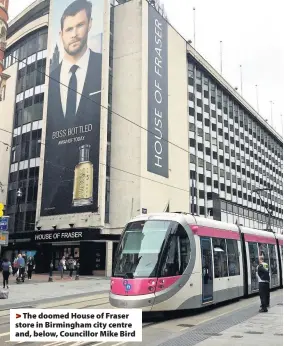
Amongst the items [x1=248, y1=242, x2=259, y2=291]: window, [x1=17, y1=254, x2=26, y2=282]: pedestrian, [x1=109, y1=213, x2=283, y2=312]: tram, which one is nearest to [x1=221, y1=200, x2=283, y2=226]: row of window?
[x1=17, y1=254, x2=26, y2=282]: pedestrian

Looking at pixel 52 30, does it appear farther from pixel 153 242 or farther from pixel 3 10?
pixel 153 242

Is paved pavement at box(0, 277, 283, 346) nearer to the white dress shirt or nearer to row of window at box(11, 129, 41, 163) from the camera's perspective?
the white dress shirt

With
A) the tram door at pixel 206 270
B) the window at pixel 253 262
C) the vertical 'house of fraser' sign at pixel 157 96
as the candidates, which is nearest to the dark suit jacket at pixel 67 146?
the vertical 'house of fraser' sign at pixel 157 96

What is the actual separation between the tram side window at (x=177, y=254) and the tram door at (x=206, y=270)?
1.00 metres

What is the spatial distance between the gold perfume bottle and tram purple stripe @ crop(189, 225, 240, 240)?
24738mm

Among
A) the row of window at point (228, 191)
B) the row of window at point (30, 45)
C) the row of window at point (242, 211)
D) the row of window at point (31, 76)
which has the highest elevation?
the row of window at point (30, 45)

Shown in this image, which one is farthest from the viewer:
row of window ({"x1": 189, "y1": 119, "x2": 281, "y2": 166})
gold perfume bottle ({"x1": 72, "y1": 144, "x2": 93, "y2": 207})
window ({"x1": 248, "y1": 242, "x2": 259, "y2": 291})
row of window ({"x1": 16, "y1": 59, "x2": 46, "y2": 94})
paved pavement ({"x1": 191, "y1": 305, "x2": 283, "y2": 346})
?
row of window ({"x1": 189, "y1": 119, "x2": 281, "y2": 166})

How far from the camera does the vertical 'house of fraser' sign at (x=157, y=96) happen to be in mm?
42344

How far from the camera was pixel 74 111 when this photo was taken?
43719 mm

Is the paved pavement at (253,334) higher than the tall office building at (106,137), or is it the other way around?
the tall office building at (106,137)

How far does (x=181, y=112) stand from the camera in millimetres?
50094

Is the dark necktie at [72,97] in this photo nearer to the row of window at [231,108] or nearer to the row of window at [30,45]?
the row of window at [30,45]

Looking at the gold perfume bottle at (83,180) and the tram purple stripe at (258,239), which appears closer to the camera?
the tram purple stripe at (258,239)

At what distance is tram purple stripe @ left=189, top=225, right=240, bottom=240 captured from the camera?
1341 centimetres
